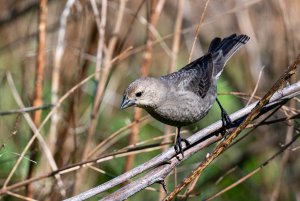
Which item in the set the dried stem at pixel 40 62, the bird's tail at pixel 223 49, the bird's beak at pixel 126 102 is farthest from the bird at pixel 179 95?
the dried stem at pixel 40 62

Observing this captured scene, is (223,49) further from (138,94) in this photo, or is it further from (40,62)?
(40,62)

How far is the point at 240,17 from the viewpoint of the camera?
539 cm

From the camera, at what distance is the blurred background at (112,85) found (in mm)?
4281

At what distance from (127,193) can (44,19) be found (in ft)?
6.25

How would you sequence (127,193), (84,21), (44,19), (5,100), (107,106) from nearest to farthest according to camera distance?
(127,193), (44,19), (84,21), (5,100), (107,106)

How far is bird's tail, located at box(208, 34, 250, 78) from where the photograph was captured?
14.5 feet

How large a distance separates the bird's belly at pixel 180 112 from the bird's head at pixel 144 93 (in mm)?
57

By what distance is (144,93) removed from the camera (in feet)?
12.0

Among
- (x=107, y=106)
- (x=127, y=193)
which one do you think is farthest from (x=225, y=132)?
(x=107, y=106)

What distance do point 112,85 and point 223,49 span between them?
169 centimetres

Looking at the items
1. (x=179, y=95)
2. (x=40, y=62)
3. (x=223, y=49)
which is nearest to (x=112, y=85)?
(x=223, y=49)

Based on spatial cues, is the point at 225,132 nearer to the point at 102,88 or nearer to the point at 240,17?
the point at 102,88

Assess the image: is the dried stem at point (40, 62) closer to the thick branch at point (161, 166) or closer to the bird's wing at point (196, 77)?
the bird's wing at point (196, 77)

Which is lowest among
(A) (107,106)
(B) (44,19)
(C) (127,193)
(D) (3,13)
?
(C) (127,193)
